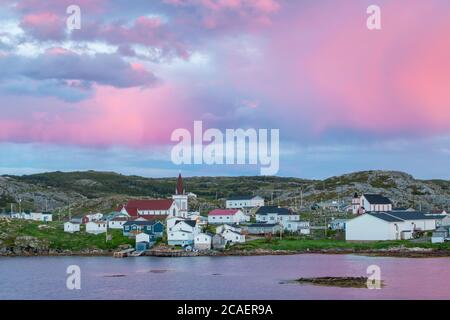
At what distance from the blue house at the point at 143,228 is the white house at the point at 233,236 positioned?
8.68 meters

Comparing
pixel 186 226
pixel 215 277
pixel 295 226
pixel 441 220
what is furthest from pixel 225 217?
pixel 215 277

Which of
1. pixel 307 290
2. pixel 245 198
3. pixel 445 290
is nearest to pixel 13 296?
pixel 307 290

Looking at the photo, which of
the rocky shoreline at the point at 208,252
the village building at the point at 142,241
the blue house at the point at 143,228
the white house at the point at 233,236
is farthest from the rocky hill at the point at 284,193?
the village building at the point at 142,241

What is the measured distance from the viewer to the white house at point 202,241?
7175cm

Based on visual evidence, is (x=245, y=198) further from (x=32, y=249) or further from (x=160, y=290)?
(x=160, y=290)

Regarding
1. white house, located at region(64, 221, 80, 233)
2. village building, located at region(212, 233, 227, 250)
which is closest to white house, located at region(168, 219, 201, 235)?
village building, located at region(212, 233, 227, 250)

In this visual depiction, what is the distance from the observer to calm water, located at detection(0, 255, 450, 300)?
41.7 metres

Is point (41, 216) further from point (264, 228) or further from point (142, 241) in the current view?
point (264, 228)

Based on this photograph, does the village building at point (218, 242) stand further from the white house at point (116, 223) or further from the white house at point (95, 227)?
the white house at point (95, 227)

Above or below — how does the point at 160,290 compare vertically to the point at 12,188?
below

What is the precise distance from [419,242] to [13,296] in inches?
1778

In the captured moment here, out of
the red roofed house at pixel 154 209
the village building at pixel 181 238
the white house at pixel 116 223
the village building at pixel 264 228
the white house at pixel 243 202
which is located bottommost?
the village building at pixel 181 238

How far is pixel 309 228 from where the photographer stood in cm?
8088

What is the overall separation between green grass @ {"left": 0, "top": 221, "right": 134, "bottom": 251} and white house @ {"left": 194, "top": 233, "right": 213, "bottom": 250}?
780 cm
